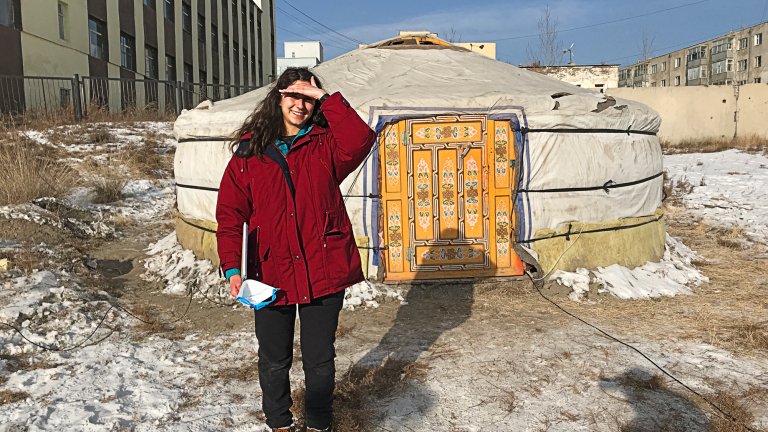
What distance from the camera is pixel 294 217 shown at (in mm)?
1704

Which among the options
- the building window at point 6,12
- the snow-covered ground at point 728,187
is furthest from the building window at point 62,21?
the snow-covered ground at point 728,187

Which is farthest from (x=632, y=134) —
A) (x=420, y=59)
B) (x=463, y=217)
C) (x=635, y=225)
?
(x=420, y=59)

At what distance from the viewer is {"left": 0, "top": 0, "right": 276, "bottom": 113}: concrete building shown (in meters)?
9.81

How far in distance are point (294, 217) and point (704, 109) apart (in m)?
16.0

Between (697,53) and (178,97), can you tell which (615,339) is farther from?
(697,53)

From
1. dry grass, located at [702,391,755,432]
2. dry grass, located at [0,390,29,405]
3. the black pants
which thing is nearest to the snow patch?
dry grass, located at [702,391,755,432]

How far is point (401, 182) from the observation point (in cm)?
412

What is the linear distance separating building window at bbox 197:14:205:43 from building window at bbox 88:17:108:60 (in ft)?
18.6

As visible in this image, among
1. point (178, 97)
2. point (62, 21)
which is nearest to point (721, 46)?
point (178, 97)

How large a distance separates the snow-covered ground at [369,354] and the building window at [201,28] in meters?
15.4

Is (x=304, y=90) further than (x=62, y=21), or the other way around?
(x=62, y=21)

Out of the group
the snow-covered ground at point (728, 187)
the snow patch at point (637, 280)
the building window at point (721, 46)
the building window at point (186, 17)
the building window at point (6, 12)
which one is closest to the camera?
the snow patch at point (637, 280)

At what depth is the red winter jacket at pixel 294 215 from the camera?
5.57 feet

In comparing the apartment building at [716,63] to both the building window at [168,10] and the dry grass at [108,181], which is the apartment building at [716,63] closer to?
the building window at [168,10]
